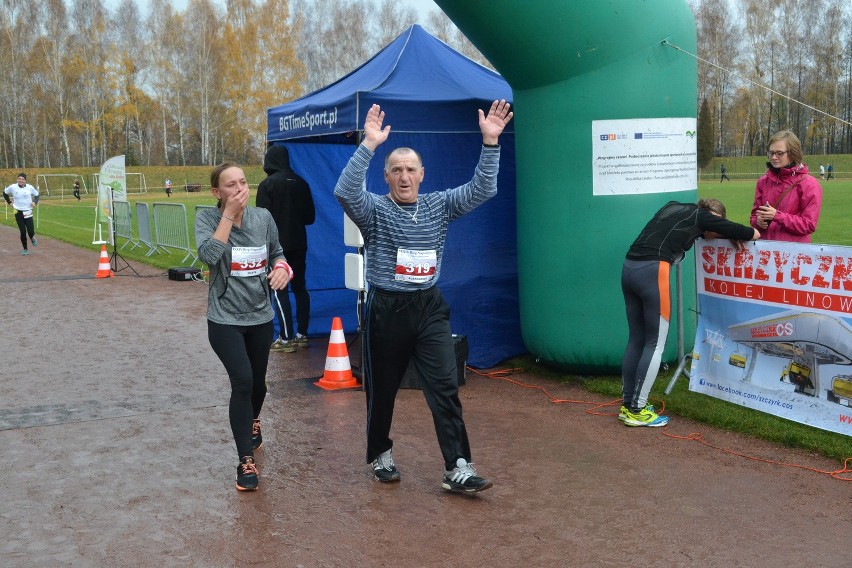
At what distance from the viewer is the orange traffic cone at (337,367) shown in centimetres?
792

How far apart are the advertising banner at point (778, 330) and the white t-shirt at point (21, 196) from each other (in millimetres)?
18908

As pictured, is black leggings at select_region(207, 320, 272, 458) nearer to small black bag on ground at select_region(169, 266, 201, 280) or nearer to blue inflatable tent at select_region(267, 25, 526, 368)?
blue inflatable tent at select_region(267, 25, 526, 368)

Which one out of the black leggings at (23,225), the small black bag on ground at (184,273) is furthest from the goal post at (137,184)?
the small black bag on ground at (184,273)

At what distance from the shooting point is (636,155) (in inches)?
284

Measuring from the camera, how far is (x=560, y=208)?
7.46m

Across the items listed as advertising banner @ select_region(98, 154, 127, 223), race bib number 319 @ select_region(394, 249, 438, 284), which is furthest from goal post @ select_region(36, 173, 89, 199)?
race bib number 319 @ select_region(394, 249, 438, 284)

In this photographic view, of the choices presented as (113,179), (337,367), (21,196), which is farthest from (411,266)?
(21,196)

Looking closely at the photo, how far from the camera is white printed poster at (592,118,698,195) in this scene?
23.6 ft

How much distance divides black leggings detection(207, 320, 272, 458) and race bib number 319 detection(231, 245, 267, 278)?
312 millimetres

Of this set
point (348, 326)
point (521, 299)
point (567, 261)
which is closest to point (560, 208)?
point (567, 261)

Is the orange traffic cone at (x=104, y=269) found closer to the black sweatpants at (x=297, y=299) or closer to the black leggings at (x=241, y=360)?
the black sweatpants at (x=297, y=299)

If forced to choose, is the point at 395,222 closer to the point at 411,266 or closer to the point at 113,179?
the point at 411,266

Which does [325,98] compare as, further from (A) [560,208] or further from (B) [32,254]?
(B) [32,254]

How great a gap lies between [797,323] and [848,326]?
1.33ft
